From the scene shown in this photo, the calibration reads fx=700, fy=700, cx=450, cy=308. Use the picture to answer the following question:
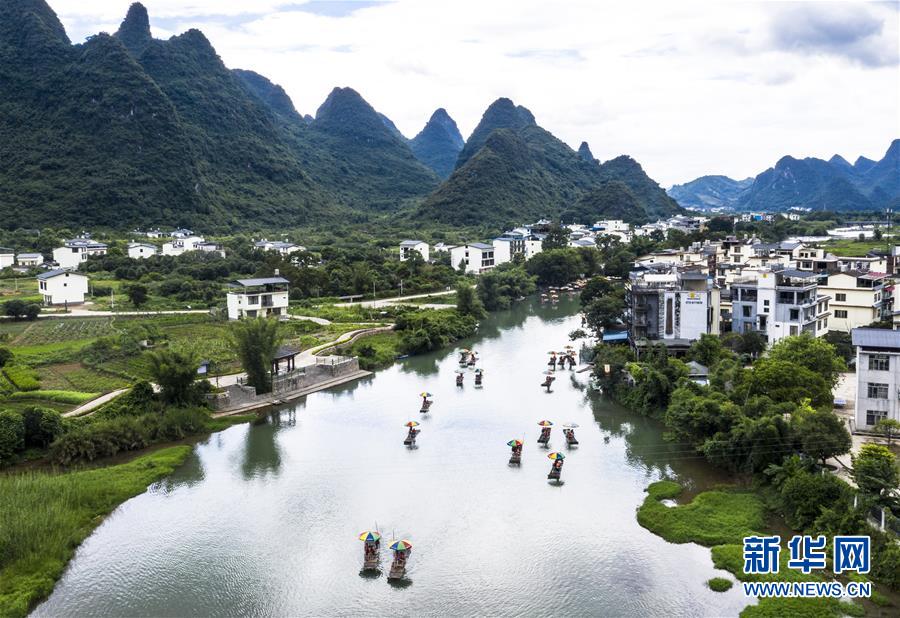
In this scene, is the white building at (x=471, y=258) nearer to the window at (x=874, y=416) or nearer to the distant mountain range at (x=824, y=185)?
the window at (x=874, y=416)

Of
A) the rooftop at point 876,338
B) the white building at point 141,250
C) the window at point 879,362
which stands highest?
the white building at point 141,250

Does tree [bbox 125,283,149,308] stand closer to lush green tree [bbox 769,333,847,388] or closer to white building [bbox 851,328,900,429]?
lush green tree [bbox 769,333,847,388]

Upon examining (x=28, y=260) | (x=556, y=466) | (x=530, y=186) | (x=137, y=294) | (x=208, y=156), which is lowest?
(x=556, y=466)

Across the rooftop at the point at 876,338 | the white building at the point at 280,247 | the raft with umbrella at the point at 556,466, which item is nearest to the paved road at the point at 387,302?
the white building at the point at 280,247

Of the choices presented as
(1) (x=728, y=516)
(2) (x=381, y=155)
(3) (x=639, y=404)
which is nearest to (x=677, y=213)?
(2) (x=381, y=155)

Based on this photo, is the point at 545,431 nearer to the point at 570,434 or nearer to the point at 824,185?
the point at 570,434

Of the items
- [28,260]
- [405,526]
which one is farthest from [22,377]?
[28,260]
